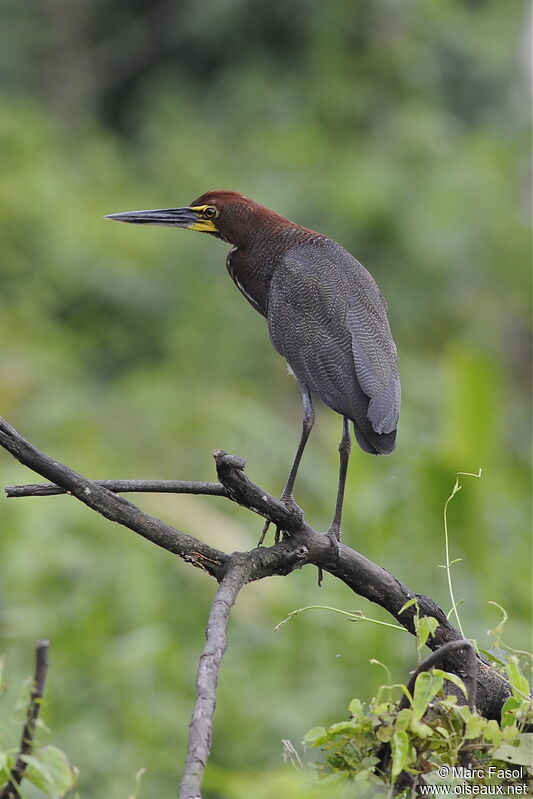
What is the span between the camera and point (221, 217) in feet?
8.00

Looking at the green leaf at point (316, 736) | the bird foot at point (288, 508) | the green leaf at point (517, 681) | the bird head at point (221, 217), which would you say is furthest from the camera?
the bird head at point (221, 217)

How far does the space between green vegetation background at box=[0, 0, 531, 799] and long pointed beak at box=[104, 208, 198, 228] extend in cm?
112

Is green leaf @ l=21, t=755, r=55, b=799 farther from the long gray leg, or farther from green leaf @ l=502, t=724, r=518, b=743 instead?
the long gray leg

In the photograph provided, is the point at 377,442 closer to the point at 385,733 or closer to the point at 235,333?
the point at 385,733

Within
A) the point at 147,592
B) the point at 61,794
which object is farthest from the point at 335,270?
the point at 147,592

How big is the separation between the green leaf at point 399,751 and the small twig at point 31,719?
0.43 meters

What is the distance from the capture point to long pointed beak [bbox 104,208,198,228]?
2.43 metres

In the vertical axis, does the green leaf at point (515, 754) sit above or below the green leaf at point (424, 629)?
below

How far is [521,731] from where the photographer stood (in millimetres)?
1474

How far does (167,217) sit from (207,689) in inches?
55.4

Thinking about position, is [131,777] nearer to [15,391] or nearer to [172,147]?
[15,391]

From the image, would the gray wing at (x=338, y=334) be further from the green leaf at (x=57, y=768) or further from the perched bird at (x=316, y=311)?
the green leaf at (x=57, y=768)

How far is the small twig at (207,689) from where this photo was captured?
1.15m

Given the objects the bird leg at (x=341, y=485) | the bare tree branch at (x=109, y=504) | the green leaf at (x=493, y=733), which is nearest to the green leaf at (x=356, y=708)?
the green leaf at (x=493, y=733)
